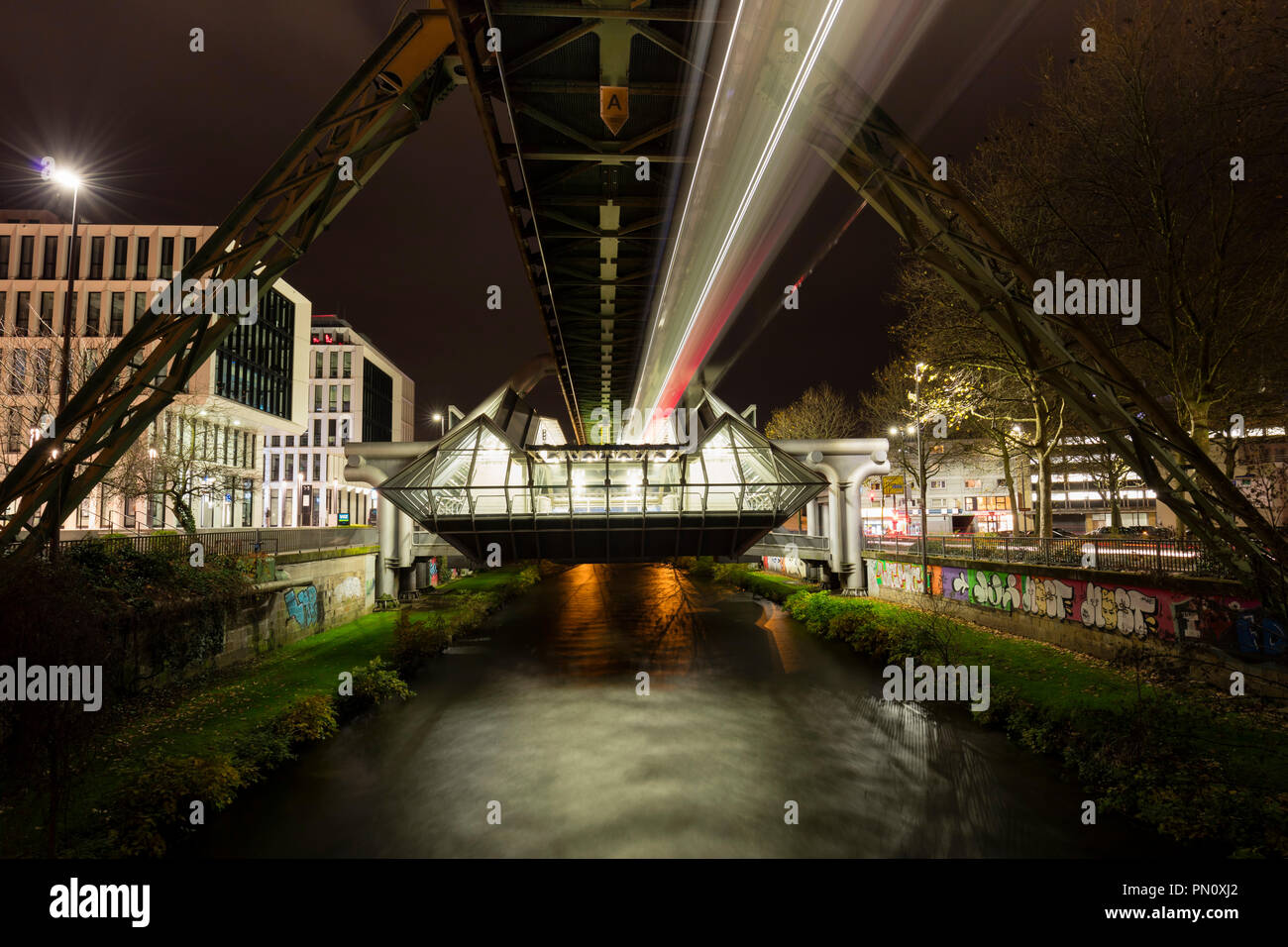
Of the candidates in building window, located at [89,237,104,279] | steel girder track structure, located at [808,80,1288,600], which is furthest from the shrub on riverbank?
building window, located at [89,237,104,279]

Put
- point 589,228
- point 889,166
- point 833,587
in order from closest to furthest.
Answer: point 889,166 < point 589,228 < point 833,587

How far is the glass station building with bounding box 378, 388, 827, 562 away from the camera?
21078mm

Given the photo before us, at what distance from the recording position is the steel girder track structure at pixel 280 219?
9.81m

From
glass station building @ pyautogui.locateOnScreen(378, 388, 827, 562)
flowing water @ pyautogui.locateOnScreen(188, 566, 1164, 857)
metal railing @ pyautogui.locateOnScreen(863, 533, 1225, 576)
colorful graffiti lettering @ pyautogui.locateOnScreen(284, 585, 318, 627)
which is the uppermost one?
glass station building @ pyautogui.locateOnScreen(378, 388, 827, 562)

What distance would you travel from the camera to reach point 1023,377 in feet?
75.6

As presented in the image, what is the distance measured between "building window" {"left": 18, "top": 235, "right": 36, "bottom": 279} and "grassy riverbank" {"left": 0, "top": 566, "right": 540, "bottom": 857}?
2178 inches

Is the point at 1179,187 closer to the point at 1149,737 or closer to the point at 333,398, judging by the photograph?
the point at 1149,737

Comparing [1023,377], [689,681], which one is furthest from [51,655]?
[1023,377]

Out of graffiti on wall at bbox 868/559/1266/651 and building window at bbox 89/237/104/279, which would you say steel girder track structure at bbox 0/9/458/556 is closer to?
graffiti on wall at bbox 868/559/1266/651

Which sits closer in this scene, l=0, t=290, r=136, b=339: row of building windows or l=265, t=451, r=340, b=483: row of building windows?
l=0, t=290, r=136, b=339: row of building windows

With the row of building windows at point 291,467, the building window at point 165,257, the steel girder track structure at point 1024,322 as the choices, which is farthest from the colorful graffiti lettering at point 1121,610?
the row of building windows at point 291,467
